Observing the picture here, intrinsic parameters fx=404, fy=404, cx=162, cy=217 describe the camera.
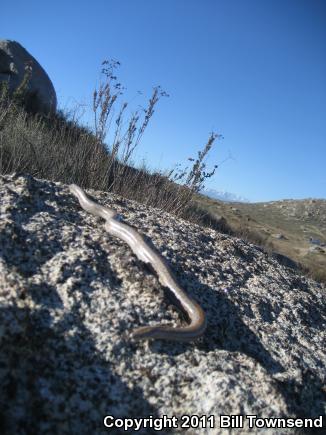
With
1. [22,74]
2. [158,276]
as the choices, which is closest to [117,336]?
[158,276]

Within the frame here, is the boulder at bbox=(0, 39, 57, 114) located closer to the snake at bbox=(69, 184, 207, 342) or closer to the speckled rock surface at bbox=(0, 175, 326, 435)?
the snake at bbox=(69, 184, 207, 342)

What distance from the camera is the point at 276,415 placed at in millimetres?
2742

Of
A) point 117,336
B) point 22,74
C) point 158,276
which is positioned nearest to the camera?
point 117,336

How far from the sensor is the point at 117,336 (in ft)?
9.32

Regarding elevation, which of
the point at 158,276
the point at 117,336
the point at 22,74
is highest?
the point at 22,74

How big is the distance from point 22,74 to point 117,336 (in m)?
16.7

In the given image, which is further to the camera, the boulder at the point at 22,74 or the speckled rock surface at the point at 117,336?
the boulder at the point at 22,74

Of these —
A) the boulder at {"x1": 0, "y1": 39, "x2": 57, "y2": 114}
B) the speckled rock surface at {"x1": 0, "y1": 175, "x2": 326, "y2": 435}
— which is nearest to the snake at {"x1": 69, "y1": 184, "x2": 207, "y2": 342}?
the speckled rock surface at {"x1": 0, "y1": 175, "x2": 326, "y2": 435}

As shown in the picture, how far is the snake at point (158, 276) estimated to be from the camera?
2906 mm

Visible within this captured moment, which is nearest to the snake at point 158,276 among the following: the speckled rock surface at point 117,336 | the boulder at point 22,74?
the speckled rock surface at point 117,336

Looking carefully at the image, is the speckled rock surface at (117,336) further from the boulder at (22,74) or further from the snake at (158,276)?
the boulder at (22,74)

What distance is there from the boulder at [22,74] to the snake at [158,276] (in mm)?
12520

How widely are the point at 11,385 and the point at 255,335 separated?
2.09 meters

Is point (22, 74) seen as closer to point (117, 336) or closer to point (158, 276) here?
point (158, 276)
